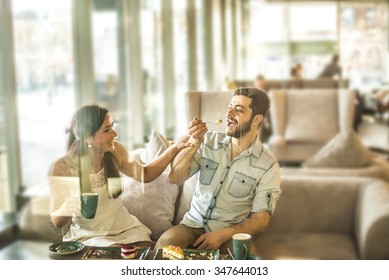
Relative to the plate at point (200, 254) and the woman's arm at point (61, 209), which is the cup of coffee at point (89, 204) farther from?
the plate at point (200, 254)

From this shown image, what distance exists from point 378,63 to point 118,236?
34.0 ft

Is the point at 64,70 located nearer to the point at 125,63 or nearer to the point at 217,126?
the point at 125,63

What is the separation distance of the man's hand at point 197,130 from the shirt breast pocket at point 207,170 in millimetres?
54

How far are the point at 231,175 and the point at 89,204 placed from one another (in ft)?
1.14

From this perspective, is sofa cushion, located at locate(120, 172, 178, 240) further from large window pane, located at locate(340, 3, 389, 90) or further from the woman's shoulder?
large window pane, located at locate(340, 3, 389, 90)

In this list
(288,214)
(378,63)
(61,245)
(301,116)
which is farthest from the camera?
(378,63)

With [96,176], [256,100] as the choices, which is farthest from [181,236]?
[256,100]

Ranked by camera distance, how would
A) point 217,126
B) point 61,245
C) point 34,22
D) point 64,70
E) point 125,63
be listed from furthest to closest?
1. point 125,63
2. point 34,22
3. point 64,70
4. point 61,245
5. point 217,126

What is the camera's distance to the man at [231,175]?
114cm

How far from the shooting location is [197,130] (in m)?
1.14

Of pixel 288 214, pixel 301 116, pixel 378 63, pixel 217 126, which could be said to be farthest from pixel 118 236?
pixel 378 63

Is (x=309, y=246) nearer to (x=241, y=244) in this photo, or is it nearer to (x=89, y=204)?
(x=241, y=244)

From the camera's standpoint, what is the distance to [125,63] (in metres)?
3.61

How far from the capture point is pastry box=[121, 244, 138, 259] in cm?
124
